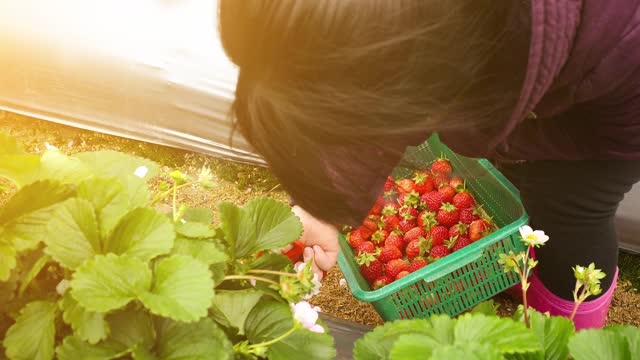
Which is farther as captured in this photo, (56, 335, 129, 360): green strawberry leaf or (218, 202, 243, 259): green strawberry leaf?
(218, 202, 243, 259): green strawberry leaf

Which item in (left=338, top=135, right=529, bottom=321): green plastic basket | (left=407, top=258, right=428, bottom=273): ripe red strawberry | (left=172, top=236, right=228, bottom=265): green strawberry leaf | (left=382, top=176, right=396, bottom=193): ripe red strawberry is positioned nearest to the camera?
(left=172, top=236, right=228, bottom=265): green strawberry leaf

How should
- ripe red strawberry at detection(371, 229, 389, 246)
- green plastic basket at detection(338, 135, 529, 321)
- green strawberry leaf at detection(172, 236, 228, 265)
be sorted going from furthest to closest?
ripe red strawberry at detection(371, 229, 389, 246), green plastic basket at detection(338, 135, 529, 321), green strawberry leaf at detection(172, 236, 228, 265)

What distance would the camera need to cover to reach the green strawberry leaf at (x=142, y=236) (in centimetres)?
53

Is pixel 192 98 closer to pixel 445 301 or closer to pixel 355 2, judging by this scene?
pixel 445 301

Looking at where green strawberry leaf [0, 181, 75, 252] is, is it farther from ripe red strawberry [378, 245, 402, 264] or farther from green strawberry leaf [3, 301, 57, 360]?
ripe red strawberry [378, 245, 402, 264]

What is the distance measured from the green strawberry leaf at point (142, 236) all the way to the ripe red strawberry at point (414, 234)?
116cm

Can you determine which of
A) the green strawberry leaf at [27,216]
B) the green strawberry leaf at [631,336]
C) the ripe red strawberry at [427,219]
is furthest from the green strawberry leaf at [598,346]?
the ripe red strawberry at [427,219]

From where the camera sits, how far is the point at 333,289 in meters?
1.71

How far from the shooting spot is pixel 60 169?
0.59 metres

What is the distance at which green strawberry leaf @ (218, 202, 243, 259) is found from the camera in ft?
2.10

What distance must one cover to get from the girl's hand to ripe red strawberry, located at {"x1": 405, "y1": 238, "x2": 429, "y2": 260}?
397 mm

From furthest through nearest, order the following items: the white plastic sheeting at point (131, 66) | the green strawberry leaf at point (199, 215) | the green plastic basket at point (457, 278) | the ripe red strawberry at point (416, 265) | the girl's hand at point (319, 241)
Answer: the white plastic sheeting at point (131, 66) < the ripe red strawberry at point (416, 265) < the green plastic basket at point (457, 278) < the girl's hand at point (319, 241) < the green strawberry leaf at point (199, 215)

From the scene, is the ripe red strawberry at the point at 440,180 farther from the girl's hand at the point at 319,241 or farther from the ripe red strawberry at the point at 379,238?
the girl's hand at the point at 319,241

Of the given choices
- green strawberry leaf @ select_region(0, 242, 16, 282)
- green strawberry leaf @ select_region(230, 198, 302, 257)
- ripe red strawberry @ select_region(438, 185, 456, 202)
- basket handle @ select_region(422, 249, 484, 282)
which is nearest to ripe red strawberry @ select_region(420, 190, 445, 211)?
ripe red strawberry @ select_region(438, 185, 456, 202)
